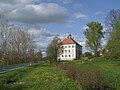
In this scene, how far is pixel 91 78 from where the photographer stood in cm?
1408

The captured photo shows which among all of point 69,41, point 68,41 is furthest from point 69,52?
point 68,41

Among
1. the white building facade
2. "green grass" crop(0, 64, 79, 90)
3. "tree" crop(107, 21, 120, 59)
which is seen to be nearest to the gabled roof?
the white building facade

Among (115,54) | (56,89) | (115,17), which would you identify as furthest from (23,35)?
(56,89)

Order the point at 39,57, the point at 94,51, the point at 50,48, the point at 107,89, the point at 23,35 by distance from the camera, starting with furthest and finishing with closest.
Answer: the point at 39,57 → the point at 50,48 → the point at 94,51 → the point at 23,35 → the point at 107,89

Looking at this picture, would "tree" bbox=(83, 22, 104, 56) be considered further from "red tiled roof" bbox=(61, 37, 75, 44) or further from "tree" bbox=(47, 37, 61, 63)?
"red tiled roof" bbox=(61, 37, 75, 44)

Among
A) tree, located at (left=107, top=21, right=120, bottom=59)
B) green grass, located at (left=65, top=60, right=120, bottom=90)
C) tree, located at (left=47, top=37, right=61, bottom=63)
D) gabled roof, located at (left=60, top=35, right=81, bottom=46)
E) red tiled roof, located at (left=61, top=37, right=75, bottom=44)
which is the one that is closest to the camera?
green grass, located at (left=65, top=60, right=120, bottom=90)

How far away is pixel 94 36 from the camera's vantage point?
315 feet

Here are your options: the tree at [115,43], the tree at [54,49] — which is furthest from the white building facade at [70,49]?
the tree at [115,43]

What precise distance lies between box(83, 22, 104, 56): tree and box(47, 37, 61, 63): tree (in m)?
13.2

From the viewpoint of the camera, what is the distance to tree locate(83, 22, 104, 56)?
95438mm

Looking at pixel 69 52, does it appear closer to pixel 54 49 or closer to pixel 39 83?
pixel 54 49

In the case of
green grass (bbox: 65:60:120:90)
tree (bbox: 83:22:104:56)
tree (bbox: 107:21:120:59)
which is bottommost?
green grass (bbox: 65:60:120:90)

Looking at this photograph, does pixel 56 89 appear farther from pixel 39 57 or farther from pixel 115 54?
pixel 39 57

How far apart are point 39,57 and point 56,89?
105681mm
